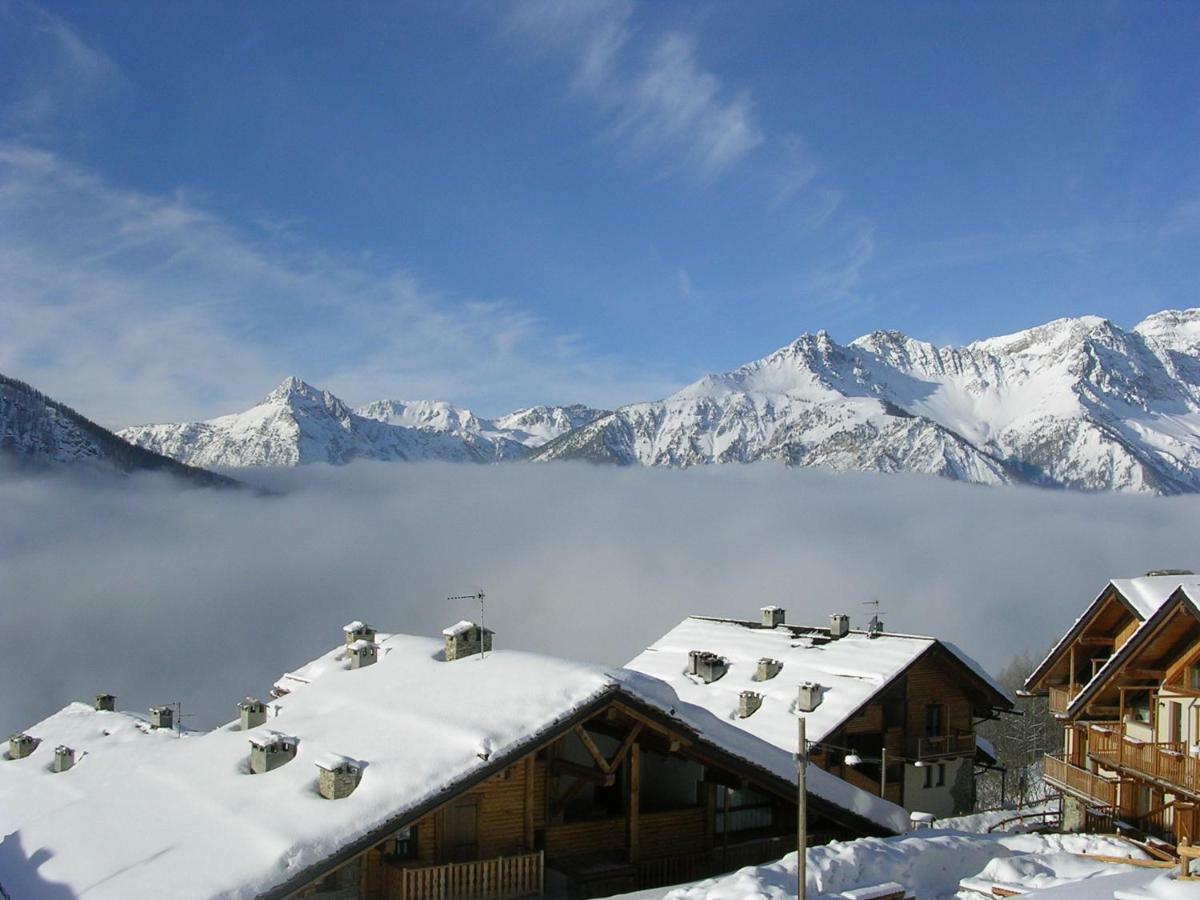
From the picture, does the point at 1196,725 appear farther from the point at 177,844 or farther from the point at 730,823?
the point at 177,844

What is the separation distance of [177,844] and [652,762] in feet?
35.0

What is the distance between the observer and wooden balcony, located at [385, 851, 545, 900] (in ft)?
62.3

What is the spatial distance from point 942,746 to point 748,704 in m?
7.60

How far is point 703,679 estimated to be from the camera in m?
40.3

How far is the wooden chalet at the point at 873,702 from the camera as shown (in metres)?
35.5

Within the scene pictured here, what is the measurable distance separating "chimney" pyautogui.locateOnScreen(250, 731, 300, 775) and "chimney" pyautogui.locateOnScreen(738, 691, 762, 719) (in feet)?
65.4

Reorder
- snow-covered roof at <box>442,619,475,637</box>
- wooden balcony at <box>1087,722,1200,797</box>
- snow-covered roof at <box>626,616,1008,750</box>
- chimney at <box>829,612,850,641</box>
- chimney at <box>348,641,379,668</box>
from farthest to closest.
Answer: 1. chimney at <box>829,612,850,641</box>
2. snow-covered roof at <box>626,616,1008,750</box>
3. chimney at <box>348,641,379,668</box>
4. snow-covered roof at <box>442,619,475,637</box>
5. wooden balcony at <box>1087,722,1200,797</box>

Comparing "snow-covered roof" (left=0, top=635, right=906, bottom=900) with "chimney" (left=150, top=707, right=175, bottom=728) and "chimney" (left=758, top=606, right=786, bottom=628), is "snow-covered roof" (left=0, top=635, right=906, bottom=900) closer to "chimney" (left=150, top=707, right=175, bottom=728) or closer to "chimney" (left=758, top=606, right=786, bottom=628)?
"chimney" (left=758, top=606, right=786, bottom=628)

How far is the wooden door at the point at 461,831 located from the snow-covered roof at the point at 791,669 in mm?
14252

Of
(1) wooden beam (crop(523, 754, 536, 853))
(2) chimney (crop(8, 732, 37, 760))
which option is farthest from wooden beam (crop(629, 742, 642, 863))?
(2) chimney (crop(8, 732, 37, 760))

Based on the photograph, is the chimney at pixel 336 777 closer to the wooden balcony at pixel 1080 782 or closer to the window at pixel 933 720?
the wooden balcony at pixel 1080 782

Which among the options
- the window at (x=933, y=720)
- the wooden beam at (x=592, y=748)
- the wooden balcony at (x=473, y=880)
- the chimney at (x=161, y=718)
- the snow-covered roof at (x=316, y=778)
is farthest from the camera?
the chimney at (x=161, y=718)

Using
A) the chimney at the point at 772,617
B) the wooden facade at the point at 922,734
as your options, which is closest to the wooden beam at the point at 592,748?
the wooden facade at the point at 922,734

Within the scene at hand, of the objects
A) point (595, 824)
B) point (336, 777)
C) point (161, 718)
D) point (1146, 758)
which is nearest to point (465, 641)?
point (595, 824)
